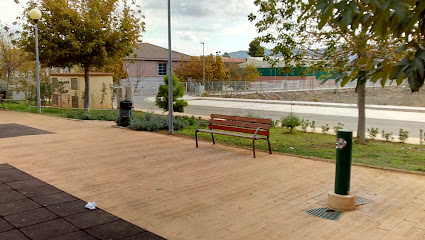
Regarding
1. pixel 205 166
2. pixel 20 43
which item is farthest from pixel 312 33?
pixel 20 43

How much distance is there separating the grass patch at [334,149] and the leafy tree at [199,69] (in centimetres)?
3865

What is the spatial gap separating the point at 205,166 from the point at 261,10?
5412 millimetres

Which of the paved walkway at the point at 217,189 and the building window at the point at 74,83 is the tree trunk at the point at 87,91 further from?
the paved walkway at the point at 217,189

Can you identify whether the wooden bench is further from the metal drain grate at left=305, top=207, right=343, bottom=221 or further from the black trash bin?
the black trash bin

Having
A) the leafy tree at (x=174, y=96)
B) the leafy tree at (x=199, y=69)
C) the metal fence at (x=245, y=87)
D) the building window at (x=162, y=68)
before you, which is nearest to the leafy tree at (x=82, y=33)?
the leafy tree at (x=174, y=96)

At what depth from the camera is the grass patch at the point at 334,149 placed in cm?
828

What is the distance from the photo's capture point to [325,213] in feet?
16.5

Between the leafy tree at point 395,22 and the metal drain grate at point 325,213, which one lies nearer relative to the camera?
the leafy tree at point 395,22

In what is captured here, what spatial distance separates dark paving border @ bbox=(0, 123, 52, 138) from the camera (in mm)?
11830

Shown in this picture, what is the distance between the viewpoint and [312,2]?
9.38 ft

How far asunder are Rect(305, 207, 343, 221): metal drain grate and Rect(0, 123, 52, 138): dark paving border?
385 inches

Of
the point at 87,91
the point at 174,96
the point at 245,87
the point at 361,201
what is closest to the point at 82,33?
the point at 87,91

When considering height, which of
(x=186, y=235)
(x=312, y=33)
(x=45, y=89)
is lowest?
(x=186, y=235)

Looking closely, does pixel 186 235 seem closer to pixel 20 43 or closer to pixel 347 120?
pixel 347 120
